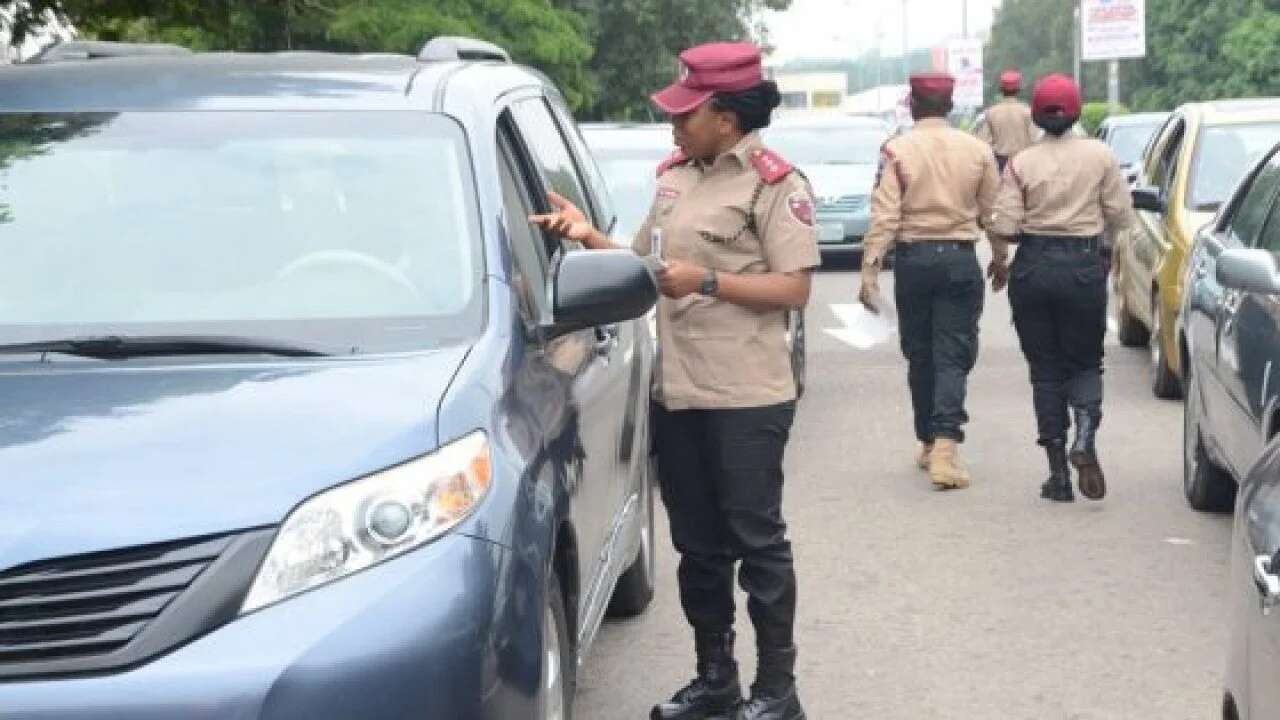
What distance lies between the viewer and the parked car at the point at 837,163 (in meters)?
23.3

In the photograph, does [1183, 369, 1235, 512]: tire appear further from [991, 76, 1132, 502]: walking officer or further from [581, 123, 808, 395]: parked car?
[581, 123, 808, 395]: parked car

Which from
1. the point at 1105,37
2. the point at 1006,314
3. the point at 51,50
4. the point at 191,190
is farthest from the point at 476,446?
the point at 1105,37

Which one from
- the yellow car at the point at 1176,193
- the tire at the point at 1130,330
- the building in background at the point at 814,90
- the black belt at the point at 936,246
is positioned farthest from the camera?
the building in background at the point at 814,90

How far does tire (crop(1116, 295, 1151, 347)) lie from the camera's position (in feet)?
48.8

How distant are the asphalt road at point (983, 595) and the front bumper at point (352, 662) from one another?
220 cm

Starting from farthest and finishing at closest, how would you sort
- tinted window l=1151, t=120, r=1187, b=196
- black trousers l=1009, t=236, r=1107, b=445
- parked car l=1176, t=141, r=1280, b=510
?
1. tinted window l=1151, t=120, r=1187, b=196
2. black trousers l=1009, t=236, r=1107, b=445
3. parked car l=1176, t=141, r=1280, b=510

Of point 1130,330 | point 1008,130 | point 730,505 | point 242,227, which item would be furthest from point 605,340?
point 1008,130

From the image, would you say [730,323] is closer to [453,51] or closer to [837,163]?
[453,51]

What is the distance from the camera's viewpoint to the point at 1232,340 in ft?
26.0

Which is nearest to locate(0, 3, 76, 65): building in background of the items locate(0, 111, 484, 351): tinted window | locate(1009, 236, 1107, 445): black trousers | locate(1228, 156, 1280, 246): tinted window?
locate(1009, 236, 1107, 445): black trousers

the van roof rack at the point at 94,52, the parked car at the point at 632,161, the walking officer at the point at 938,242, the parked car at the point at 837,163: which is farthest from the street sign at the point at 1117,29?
the van roof rack at the point at 94,52

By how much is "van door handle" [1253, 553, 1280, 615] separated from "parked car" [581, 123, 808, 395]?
27.4ft

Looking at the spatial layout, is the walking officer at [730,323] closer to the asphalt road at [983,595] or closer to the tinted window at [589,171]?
the asphalt road at [983,595]

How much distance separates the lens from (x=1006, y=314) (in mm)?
17750
